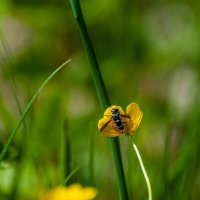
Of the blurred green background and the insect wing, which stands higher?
the insect wing

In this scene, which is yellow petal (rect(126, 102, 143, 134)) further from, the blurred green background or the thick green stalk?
the blurred green background

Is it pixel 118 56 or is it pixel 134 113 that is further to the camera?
pixel 118 56

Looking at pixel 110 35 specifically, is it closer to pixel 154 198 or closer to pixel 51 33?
pixel 51 33

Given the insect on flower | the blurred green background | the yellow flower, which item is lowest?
the blurred green background

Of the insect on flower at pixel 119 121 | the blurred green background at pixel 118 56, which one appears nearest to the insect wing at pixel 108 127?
the insect on flower at pixel 119 121

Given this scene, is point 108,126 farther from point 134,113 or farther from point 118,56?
point 118,56

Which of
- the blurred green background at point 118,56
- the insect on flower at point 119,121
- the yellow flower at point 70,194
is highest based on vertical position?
the insect on flower at point 119,121

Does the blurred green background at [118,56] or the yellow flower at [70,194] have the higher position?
the yellow flower at [70,194]

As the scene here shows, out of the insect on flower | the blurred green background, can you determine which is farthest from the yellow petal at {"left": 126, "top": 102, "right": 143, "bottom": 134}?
the blurred green background

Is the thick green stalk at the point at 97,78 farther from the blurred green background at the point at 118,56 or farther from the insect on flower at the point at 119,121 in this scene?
the blurred green background at the point at 118,56

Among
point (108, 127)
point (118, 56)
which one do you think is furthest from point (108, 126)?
point (118, 56)
